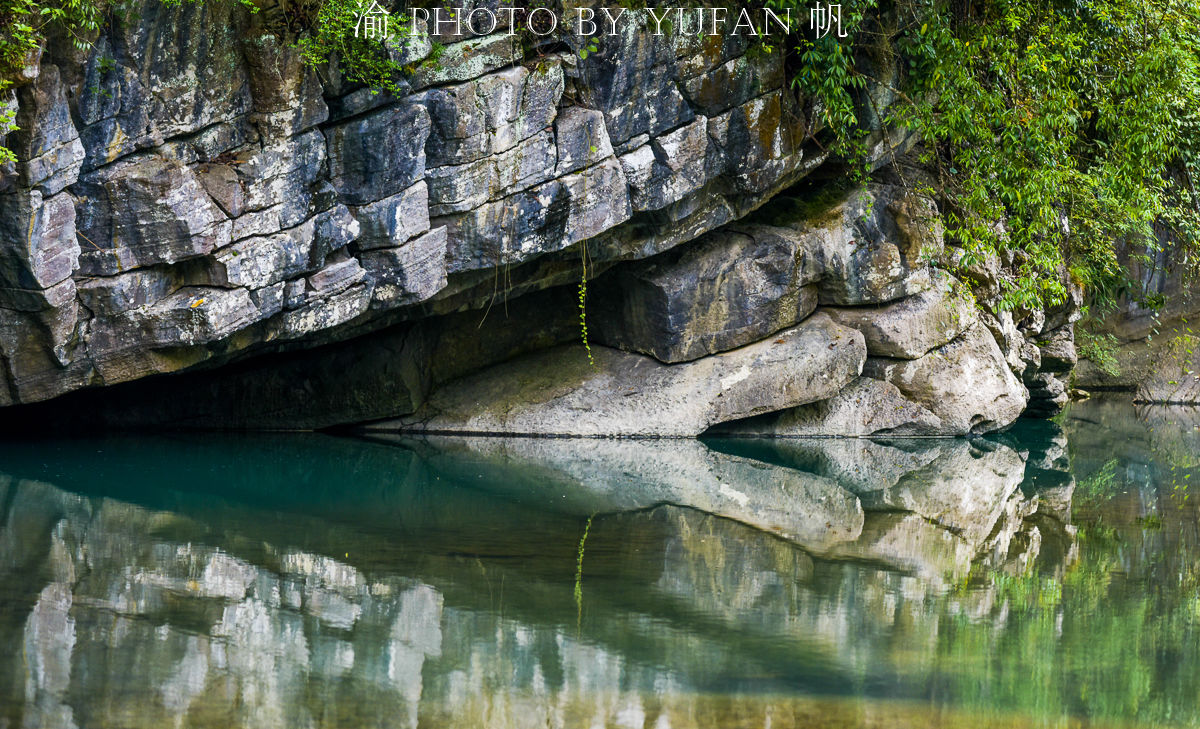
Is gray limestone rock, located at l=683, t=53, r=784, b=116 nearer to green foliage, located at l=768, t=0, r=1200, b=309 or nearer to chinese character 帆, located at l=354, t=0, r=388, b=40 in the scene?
green foliage, located at l=768, t=0, r=1200, b=309

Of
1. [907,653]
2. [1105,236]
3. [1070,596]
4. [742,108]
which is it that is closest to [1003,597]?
[1070,596]

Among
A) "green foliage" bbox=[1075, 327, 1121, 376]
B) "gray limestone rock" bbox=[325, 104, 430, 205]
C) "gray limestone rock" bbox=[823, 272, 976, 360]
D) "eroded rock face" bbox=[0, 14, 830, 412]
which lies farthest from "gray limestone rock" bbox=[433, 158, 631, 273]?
"green foliage" bbox=[1075, 327, 1121, 376]

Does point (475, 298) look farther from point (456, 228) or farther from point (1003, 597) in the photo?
point (1003, 597)

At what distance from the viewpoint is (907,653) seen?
19.4 feet

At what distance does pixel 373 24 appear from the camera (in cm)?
1064

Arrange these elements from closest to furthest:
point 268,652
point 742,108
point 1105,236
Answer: point 268,652, point 742,108, point 1105,236

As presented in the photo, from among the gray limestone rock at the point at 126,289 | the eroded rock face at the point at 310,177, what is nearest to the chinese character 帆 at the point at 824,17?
the eroded rock face at the point at 310,177

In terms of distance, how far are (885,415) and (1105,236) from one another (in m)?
5.19

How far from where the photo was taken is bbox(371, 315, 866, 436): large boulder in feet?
51.1

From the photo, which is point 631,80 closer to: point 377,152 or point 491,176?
point 491,176

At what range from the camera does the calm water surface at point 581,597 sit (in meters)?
5.08

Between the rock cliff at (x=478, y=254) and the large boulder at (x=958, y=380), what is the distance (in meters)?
0.05

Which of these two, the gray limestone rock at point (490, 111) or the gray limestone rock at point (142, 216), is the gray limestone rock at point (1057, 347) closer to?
the gray limestone rock at point (490, 111)

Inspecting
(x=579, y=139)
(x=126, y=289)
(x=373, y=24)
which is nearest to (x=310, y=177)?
(x=373, y=24)
